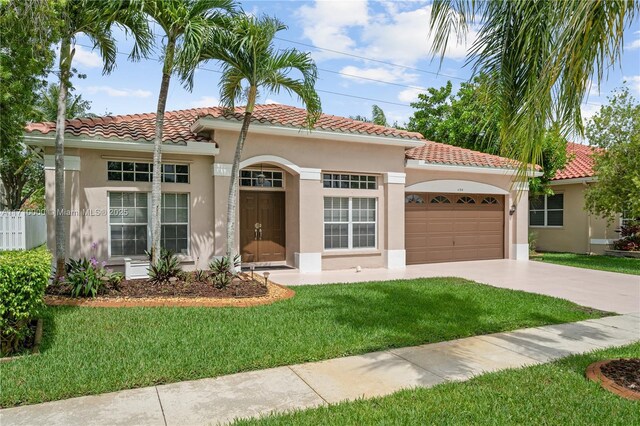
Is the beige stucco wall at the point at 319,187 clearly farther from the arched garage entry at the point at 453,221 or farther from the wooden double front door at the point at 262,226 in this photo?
the arched garage entry at the point at 453,221

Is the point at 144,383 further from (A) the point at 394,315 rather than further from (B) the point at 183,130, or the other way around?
(B) the point at 183,130

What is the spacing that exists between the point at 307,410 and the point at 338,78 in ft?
72.4

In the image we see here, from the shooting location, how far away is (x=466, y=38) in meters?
4.74

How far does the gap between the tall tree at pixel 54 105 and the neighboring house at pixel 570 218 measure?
23.5m

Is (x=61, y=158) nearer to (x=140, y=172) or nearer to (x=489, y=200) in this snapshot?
(x=140, y=172)

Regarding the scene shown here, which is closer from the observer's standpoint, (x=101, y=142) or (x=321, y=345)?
(x=321, y=345)

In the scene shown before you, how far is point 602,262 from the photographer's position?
54.2ft

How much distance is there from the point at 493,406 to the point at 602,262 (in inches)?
615

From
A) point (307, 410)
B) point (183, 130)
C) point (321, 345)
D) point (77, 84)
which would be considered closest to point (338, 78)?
point (183, 130)

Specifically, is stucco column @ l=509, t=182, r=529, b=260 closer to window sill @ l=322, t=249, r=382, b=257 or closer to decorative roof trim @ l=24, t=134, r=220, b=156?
window sill @ l=322, t=249, r=382, b=257

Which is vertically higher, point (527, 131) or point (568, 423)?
point (527, 131)

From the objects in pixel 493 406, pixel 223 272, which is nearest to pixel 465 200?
pixel 223 272

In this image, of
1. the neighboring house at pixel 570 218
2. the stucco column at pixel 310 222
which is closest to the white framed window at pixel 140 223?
the stucco column at pixel 310 222

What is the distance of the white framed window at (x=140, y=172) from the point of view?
11102mm
